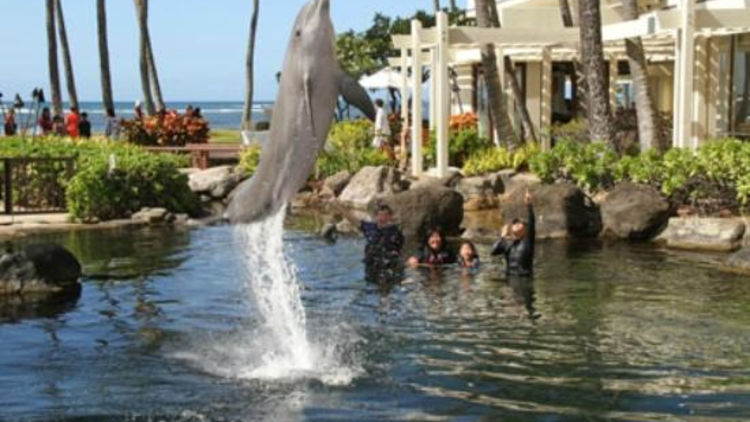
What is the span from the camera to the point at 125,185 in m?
21.5

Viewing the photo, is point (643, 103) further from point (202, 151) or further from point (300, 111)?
point (300, 111)

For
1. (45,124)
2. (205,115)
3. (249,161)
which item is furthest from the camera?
(205,115)

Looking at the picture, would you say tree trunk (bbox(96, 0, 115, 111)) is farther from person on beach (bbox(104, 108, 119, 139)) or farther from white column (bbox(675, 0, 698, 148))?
white column (bbox(675, 0, 698, 148))

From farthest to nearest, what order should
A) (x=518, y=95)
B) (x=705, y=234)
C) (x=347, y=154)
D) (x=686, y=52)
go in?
(x=518, y=95)
(x=347, y=154)
(x=686, y=52)
(x=705, y=234)

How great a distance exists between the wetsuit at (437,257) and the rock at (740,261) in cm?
374

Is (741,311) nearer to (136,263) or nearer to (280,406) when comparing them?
(280,406)

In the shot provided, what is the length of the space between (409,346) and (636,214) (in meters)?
8.48

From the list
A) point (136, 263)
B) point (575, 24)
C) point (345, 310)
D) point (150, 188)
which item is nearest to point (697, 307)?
point (345, 310)

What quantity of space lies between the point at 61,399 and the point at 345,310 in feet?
14.5

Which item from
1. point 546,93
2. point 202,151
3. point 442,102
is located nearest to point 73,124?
point 202,151

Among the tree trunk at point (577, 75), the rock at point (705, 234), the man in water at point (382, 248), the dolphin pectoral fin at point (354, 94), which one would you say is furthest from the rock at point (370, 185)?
the dolphin pectoral fin at point (354, 94)

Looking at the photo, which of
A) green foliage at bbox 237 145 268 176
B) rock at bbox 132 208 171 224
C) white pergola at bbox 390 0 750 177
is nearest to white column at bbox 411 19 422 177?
white pergola at bbox 390 0 750 177

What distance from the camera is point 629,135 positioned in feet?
88.3

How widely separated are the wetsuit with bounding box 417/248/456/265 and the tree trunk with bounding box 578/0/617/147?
7379 mm
